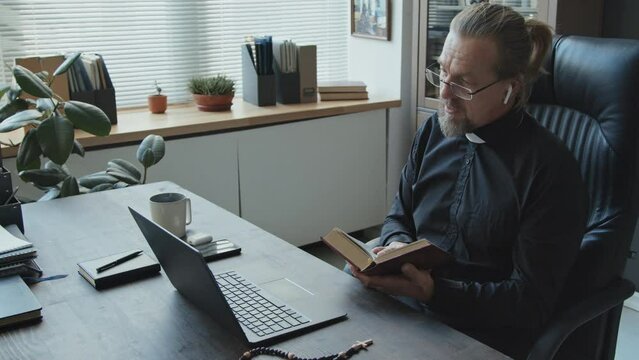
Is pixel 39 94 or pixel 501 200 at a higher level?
pixel 39 94

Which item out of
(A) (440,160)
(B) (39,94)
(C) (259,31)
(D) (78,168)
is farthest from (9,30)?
(A) (440,160)

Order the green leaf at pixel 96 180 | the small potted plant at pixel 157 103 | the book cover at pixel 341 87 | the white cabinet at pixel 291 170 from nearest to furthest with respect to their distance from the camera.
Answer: the green leaf at pixel 96 180 < the white cabinet at pixel 291 170 < the small potted plant at pixel 157 103 < the book cover at pixel 341 87

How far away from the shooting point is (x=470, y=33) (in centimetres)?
173

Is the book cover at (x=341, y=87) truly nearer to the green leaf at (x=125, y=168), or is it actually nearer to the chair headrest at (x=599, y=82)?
the green leaf at (x=125, y=168)

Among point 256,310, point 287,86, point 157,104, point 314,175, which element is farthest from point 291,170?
point 256,310

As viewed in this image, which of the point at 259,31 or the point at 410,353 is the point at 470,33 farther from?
the point at 259,31

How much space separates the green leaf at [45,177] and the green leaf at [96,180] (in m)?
0.07

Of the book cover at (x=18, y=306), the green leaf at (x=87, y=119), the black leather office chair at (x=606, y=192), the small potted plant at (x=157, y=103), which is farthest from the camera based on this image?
the small potted plant at (x=157, y=103)

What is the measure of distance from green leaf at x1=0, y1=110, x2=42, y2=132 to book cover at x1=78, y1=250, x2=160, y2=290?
0.98 metres

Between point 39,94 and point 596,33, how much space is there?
7.30ft

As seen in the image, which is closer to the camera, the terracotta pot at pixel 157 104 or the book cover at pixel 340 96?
the terracotta pot at pixel 157 104

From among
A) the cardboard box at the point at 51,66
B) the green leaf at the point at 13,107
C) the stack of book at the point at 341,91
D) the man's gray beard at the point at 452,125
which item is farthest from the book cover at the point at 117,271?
the stack of book at the point at 341,91

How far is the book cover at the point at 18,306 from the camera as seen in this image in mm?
1372

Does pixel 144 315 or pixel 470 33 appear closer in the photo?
pixel 144 315
